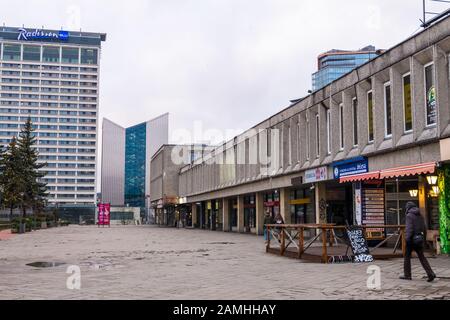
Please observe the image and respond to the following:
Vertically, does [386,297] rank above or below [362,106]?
below

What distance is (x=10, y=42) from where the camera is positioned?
467 feet

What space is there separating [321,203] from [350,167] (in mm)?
4985

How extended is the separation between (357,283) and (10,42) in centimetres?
15114

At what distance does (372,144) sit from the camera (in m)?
19.7

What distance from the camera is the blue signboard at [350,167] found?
778 inches

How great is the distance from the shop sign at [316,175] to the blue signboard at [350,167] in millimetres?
976

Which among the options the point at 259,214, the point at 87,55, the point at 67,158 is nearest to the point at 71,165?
the point at 67,158

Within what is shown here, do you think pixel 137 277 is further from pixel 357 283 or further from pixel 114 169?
pixel 114 169

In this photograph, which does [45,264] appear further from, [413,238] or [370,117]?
[370,117]

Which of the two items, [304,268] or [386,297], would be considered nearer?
[386,297]

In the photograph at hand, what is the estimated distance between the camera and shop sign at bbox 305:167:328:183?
925 inches

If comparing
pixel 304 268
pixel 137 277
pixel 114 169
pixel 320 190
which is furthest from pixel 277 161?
pixel 114 169
